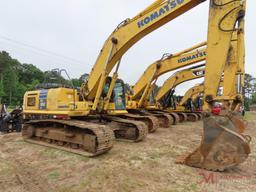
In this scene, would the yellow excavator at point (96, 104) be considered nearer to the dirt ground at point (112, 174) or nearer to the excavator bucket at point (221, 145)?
the dirt ground at point (112, 174)

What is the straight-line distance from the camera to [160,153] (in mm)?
6039

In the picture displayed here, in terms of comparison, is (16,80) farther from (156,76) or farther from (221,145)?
(221,145)

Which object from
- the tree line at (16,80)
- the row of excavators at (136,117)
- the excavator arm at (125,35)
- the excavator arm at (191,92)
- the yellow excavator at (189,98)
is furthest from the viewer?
the tree line at (16,80)

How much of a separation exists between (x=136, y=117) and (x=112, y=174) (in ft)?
17.8

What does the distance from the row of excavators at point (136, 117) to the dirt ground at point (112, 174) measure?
359mm

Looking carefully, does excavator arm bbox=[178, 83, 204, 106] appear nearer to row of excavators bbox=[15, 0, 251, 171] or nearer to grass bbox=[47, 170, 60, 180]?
row of excavators bbox=[15, 0, 251, 171]

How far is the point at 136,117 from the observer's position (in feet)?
31.9

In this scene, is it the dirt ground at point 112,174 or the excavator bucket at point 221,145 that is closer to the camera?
the dirt ground at point 112,174

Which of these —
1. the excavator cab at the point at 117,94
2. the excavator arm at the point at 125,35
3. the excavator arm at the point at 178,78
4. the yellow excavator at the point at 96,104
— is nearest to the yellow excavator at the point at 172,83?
the excavator arm at the point at 178,78

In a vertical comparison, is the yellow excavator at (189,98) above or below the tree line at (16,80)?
below

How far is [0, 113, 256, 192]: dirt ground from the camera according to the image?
3785 mm

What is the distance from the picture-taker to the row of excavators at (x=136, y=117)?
447cm

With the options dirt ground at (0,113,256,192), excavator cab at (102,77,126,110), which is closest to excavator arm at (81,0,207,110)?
excavator cab at (102,77,126,110)

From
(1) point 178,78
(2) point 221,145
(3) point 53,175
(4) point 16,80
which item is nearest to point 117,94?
(3) point 53,175
